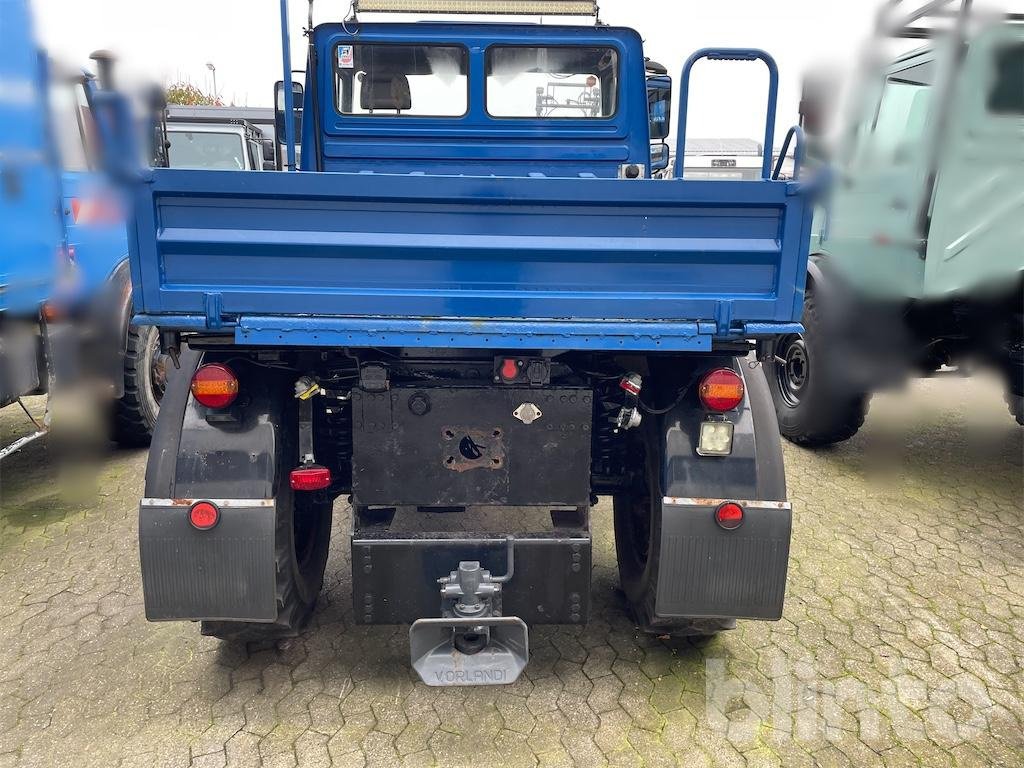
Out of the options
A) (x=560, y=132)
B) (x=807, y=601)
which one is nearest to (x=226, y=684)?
(x=807, y=601)

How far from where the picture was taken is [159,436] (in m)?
2.44

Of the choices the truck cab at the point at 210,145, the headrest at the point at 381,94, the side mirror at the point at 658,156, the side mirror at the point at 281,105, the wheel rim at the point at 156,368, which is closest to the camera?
the side mirror at the point at 281,105

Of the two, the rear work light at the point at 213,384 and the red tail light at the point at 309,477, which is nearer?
the rear work light at the point at 213,384

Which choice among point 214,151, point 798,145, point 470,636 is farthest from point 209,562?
point 214,151

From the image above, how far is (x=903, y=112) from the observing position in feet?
15.4

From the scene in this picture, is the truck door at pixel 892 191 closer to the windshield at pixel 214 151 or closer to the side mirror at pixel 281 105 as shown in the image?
the side mirror at pixel 281 105

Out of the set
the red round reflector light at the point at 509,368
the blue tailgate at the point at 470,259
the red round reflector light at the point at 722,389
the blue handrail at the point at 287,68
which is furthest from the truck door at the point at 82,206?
the red round reflector light at the point at 722,389

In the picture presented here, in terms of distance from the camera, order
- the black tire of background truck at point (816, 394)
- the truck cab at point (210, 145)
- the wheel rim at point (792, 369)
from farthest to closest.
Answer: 1. the truck cab at point (210, 145)
2. the wheel rim at point (792, 369)
3. the black tire of background truck at point (816, 394)

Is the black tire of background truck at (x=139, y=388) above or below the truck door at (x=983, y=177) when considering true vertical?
below

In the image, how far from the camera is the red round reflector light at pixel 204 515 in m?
2.34

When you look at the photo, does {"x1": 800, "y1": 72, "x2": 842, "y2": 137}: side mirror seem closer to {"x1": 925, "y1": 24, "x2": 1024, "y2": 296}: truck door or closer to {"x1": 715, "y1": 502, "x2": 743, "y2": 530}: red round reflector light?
{"x1": 715, "y1": 502, "x2": 743, "y2": 530}: red round reflector light

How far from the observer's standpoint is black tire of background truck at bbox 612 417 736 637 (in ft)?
8.69

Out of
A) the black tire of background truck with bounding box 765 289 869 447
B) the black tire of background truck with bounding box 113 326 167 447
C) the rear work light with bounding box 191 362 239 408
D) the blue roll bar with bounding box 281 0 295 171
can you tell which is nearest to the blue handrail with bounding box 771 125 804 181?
the blue roll bar with bounding box 281 0 295 171

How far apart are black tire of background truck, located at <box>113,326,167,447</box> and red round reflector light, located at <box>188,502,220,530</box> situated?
8.49 feet
